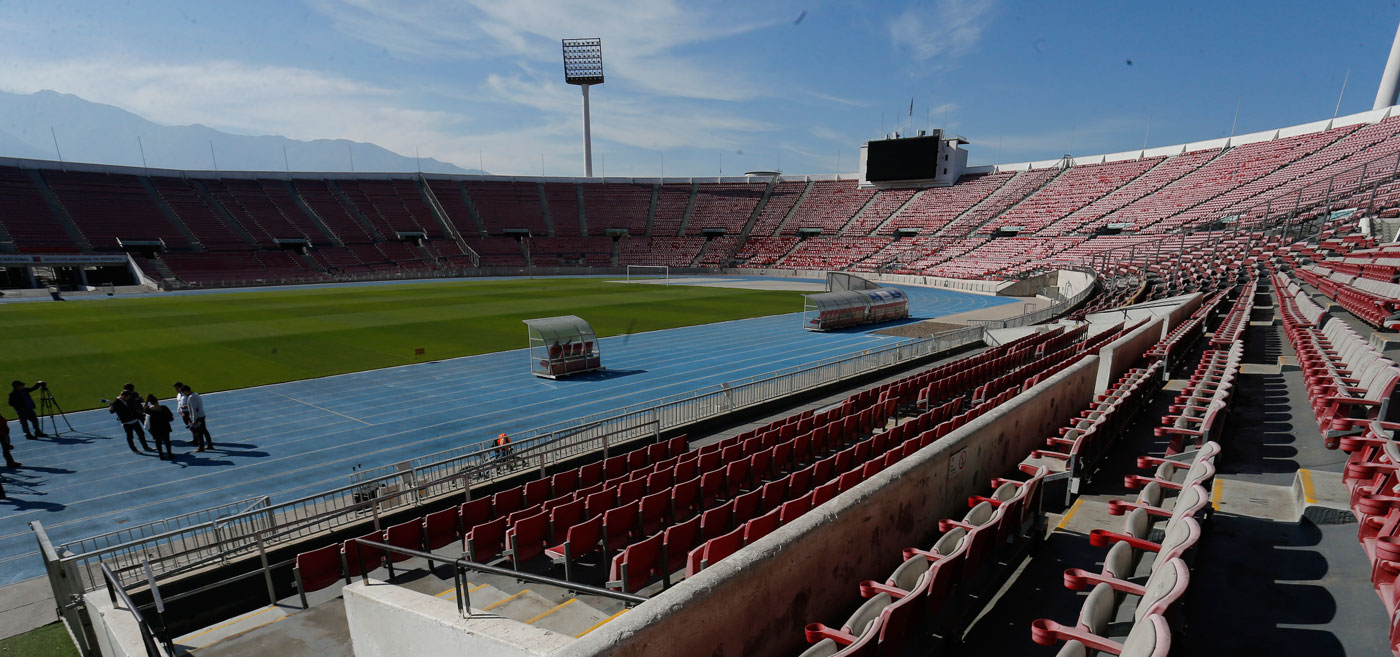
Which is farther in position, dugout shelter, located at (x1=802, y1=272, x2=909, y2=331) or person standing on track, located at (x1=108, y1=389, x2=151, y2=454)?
dugout shelter, located at (x1=802, y1=272, x2=909, y2=331)

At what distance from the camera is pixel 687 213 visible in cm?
8444

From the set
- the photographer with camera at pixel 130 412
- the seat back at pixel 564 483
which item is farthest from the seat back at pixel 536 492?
the photographer with camera at pixel 130 412

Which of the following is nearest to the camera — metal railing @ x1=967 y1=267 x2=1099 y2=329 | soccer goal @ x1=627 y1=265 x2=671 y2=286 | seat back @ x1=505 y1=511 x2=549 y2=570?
seat back @ x1=505 y1=511 x2=549 y2=570

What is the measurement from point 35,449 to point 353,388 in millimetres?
6799

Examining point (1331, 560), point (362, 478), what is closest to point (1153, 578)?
point (1331, 560)

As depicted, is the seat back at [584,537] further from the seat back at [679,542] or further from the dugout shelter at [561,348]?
the dugout shelter at [561,348]

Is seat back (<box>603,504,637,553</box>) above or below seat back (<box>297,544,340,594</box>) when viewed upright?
above

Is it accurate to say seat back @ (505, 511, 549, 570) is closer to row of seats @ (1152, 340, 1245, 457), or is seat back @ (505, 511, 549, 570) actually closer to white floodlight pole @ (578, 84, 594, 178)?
row of seats @ (1152, 340, 1245, 457)

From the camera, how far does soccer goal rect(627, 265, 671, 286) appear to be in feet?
209

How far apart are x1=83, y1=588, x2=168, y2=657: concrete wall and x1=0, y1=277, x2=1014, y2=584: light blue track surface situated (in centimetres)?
370

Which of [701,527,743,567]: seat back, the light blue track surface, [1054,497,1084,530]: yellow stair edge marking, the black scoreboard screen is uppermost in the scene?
the black scoreboard screen

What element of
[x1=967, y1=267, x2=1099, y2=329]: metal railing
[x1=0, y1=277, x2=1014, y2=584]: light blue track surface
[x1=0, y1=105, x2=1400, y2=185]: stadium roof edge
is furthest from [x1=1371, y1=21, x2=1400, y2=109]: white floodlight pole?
[x1=0, y1=277, x2=1014, y2=584]: light blue track surface

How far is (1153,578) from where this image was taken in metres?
3.34

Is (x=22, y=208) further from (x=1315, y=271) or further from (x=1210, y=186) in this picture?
(x=1210, y=186)
